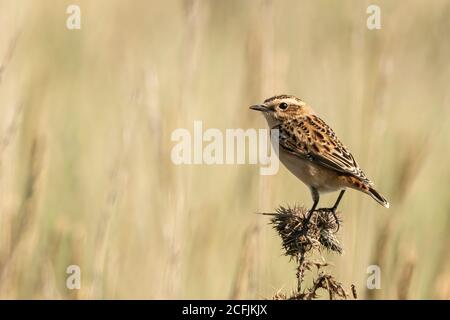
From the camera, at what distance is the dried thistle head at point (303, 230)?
174 inches

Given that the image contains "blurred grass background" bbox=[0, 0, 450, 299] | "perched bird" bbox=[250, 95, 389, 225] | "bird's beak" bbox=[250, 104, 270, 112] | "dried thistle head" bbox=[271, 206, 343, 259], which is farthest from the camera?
"bird's beak" bbox=[250, 104, 270, 112]

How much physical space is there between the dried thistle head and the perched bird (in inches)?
31.3

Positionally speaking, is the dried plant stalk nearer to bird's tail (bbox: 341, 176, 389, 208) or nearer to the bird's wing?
bird's tail (bbox: 341, 176, 389, 208)

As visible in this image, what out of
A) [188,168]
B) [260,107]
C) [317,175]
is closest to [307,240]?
[188,168]

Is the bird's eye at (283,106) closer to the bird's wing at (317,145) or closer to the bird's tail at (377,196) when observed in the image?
the bird's wing at (317,145)

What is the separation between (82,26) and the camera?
298 inches

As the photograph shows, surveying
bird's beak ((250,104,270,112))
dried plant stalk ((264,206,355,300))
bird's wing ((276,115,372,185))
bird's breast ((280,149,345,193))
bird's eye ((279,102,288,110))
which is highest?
bird's eye ((279,102,288,110))

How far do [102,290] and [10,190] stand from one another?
777 millimetres

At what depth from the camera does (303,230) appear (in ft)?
14.7

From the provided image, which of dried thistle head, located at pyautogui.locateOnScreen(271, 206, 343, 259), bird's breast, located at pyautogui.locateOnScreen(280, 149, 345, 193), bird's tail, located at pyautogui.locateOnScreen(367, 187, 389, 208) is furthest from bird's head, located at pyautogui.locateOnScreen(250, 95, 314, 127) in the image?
dried thistle head, located at pyautogui.locateOnScreen(271, 206, 343, 259)

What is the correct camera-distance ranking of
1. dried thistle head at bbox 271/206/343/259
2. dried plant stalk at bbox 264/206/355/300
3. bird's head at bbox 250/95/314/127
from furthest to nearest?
bird's head at bbox 250/95/314/127, dried thistle head at bbox 271/206/343/259, dried plant stalk at bbox 264/206/355/300

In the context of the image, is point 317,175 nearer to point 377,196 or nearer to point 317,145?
point 317,145

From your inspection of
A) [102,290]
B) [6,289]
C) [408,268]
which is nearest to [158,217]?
[102,290]

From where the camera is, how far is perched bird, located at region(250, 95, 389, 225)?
5.62m
